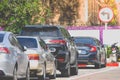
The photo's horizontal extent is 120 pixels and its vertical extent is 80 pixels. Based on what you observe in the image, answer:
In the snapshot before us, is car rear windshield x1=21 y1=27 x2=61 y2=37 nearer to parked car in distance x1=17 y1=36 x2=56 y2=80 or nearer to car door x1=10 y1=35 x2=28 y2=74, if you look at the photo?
parked car in distance x1=17 y1=36 x2=56 y2=80

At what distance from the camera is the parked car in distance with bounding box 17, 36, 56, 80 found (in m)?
20.9

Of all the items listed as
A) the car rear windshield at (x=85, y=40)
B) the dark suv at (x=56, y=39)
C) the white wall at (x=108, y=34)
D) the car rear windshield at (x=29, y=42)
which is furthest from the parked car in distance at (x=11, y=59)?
the white wall at (x=108, y=34)

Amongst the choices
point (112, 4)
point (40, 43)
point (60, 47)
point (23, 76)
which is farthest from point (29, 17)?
point (112, 4)

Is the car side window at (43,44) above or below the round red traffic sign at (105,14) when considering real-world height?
below

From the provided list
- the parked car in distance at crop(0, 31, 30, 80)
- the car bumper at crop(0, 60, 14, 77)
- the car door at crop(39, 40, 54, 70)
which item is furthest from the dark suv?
the car bumper at crop(0, 60, 14, 77)

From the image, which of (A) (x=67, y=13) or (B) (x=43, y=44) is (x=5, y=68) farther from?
(A) (x=67, y=13)

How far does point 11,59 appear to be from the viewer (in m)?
17.1

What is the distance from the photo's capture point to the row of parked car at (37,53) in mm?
17203

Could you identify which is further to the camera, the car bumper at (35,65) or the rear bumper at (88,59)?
the rear bumper at (88,59)

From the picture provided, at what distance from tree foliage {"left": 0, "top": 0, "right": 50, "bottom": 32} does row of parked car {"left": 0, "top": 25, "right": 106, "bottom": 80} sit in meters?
3.29

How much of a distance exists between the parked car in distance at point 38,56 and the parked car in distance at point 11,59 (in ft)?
5.81

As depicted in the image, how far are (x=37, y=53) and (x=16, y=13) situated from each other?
26.3 ft

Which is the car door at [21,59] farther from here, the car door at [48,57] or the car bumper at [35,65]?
the car door at [48,57]

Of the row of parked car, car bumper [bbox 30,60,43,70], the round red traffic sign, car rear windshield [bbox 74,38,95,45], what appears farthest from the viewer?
the round red traffic sign
